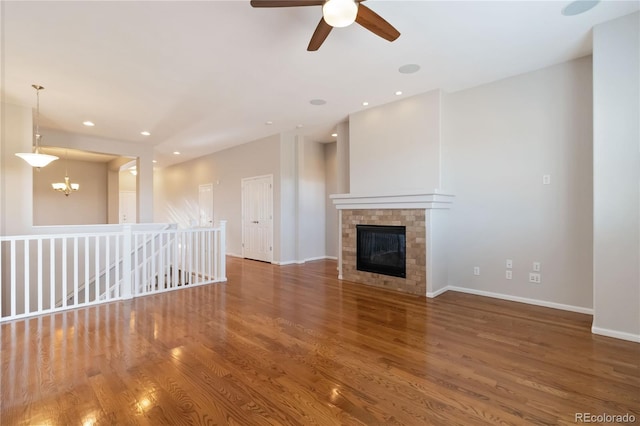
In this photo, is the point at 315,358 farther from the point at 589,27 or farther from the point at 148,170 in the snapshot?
the point at 148,170

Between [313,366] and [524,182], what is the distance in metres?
3.51

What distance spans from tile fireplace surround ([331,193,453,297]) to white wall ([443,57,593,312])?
0.34 metres

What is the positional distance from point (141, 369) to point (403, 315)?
2561 millimetres

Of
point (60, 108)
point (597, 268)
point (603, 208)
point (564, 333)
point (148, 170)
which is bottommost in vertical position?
point (564, 333)

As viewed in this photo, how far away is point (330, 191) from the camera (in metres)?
7.66

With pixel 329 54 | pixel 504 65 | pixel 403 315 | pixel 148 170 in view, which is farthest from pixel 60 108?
pixel 504 65

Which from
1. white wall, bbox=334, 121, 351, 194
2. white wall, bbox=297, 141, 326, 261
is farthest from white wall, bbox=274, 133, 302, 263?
white wall, bbox=334, 121, 351, 194

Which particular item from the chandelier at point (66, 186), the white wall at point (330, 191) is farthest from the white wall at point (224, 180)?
the chandelier at point (66, 186)

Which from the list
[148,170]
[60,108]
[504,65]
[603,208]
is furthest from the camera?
[148,170]

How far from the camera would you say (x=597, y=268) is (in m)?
2.89

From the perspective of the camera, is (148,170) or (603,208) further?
(148,170)

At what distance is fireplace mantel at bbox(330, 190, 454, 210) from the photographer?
4094mm

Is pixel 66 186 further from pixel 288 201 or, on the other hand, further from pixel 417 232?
pixel 417 232

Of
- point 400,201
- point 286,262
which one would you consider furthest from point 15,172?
point 400,201
